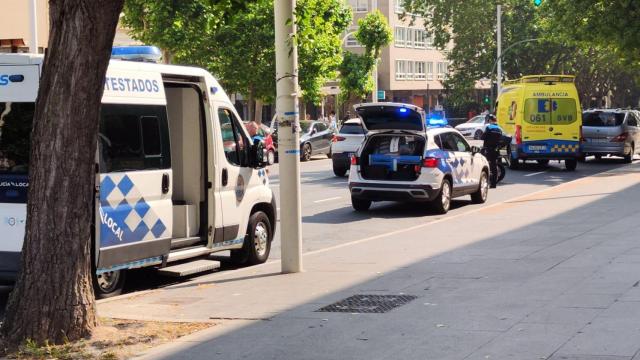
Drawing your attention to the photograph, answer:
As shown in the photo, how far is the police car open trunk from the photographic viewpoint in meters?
18.7

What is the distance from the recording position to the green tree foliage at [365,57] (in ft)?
173

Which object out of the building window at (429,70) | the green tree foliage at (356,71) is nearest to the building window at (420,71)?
the building window at (429,70)

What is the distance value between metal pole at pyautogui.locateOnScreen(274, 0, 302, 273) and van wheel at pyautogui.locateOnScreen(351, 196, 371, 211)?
7975mm

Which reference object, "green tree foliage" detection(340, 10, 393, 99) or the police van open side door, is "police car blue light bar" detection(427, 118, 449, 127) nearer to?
the police van open side door

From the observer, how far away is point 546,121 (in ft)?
99.2

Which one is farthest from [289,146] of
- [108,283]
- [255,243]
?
[108,283]

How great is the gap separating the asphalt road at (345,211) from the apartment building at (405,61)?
44308mm

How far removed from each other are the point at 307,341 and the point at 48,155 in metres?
2.45

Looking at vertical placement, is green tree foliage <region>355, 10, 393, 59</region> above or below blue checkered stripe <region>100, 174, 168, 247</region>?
above

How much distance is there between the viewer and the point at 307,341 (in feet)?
25.7

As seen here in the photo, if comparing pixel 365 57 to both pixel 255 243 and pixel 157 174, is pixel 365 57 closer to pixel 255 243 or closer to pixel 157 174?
pixel 255 243

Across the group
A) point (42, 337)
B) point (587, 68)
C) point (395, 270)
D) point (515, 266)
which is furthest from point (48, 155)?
point (587, 68)

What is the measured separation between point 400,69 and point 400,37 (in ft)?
9.05

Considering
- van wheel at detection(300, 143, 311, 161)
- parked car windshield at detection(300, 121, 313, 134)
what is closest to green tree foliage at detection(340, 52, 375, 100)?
parked car windshield at detection(300, 121, 313, 134)
